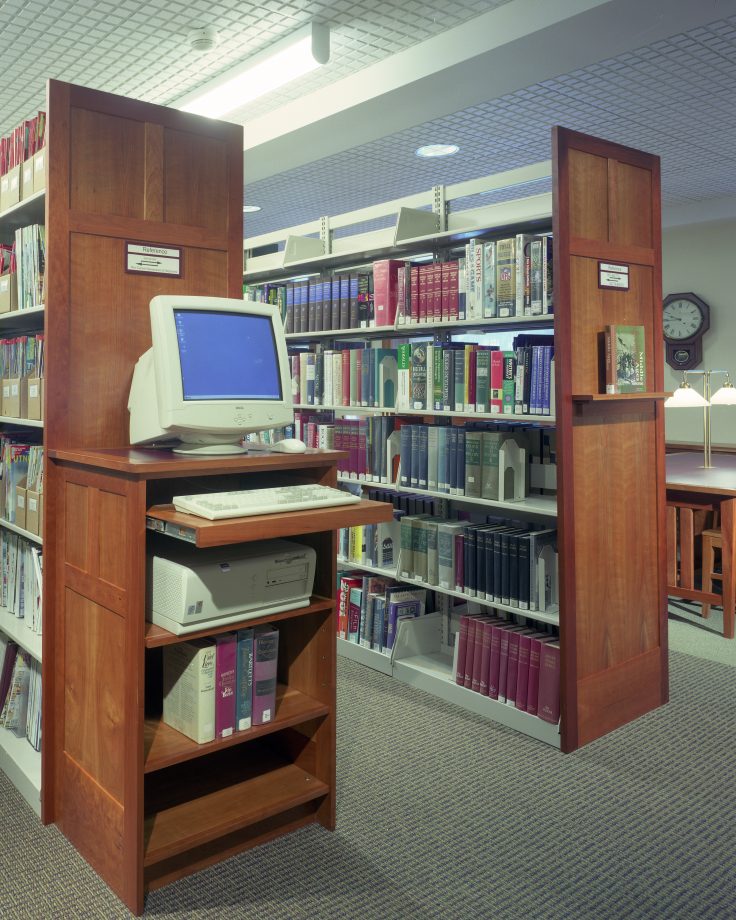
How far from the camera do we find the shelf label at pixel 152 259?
223 centimetres

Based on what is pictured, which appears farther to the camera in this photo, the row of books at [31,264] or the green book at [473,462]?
the green book at [473,462]

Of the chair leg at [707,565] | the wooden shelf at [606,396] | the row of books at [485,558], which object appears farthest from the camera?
the chair leg at [707,565]

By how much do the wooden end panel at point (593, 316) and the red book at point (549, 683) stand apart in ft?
3.11

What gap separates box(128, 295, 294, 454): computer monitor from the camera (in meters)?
1.92

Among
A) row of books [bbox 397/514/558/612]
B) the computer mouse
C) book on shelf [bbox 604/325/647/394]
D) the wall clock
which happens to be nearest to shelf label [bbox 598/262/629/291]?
book on shelf [bbox 604/325/647/394]

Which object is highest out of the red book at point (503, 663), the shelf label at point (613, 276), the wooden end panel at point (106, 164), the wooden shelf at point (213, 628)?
the wooden end panel at point (106, 164)

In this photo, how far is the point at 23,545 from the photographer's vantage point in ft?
8.57

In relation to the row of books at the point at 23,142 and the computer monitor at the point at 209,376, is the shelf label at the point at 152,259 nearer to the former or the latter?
the computer monitor at the point at 209,376

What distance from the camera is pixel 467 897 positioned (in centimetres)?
196

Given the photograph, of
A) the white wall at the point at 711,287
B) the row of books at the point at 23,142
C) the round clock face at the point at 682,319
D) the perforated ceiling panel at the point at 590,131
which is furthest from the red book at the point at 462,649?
the round clock face at the point at 682,319

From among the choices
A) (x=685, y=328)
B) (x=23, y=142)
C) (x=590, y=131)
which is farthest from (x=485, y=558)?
(x=685, y=328)

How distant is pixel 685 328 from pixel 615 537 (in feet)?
15.2

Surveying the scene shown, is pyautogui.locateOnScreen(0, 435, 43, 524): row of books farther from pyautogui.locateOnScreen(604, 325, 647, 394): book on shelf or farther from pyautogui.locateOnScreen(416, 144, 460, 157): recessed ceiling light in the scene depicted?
pyautogui.locateOnScreen(416, 144, 460, 157): recessed ceiling light

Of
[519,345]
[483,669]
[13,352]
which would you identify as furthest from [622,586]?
[13,352]
